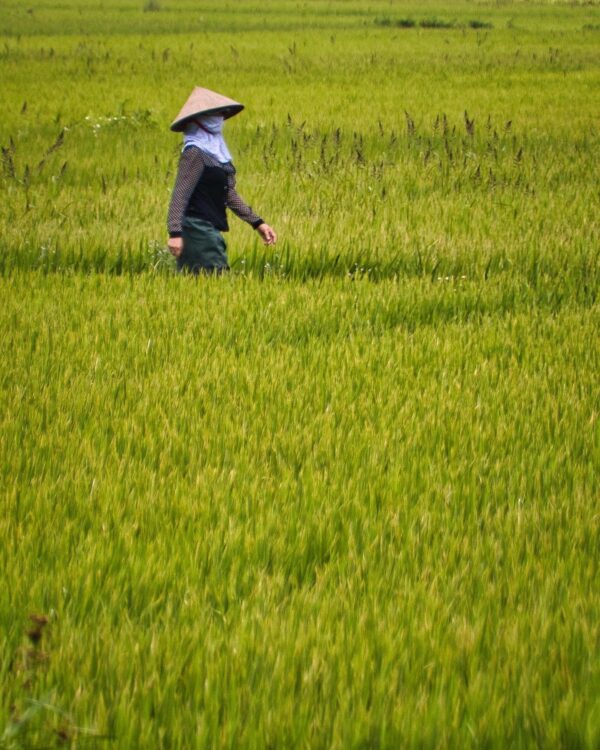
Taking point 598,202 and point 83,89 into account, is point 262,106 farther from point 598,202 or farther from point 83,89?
point 598,202

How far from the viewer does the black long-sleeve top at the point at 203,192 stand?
16.0 feet

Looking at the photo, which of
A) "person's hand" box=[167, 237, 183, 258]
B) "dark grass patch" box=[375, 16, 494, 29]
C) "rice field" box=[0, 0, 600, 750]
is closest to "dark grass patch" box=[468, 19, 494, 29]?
"dark grass patch" box=[375, 16, 494, 29]

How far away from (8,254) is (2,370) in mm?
2016

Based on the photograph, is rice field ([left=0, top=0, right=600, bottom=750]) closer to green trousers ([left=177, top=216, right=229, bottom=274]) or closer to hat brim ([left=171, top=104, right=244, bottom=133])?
green trousers ([left=177, top=216, right=229, bottom=274])

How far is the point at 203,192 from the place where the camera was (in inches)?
199

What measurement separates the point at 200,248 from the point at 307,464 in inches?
99.8

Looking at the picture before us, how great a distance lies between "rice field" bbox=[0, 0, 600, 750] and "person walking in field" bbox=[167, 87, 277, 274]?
0.24 metres

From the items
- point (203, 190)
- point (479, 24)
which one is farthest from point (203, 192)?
point (479, 24)

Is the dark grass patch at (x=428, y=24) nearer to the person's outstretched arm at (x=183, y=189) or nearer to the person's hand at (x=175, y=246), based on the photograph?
the person's outstretched arm at (x=183, y=189)

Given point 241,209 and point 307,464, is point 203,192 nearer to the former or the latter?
point 241,209

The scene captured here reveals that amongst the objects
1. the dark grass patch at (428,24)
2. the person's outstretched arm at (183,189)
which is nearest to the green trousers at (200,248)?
the person's outstretched arm at (183,189)

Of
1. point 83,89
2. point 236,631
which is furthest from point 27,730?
point 83,89

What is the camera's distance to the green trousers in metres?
5.07

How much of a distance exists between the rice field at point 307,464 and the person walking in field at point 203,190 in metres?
0.24
